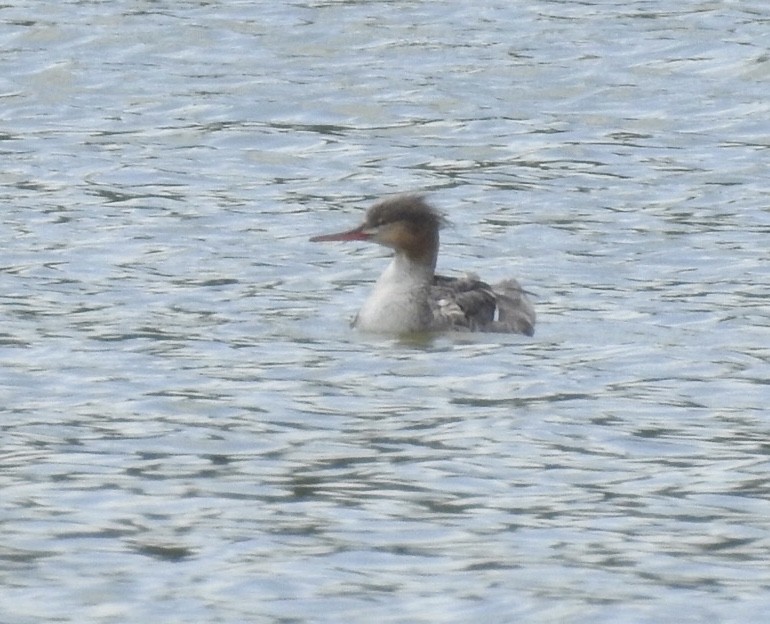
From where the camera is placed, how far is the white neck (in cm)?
1380

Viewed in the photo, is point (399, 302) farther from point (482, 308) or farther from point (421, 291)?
point (482, 308)

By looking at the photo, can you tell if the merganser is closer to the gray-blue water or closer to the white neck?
the white neck

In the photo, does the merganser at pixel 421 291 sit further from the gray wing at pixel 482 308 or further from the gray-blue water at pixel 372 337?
the gray-blue water at pixel 372 337

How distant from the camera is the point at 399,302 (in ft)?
45.8

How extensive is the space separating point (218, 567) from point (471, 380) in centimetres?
375

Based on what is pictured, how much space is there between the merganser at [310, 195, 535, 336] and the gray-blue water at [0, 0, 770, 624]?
192 millimetres

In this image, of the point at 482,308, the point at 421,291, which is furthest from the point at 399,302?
the point at 482,308

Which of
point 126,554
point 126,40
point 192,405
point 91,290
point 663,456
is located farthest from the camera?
point 126,40

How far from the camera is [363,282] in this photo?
51.1 feet

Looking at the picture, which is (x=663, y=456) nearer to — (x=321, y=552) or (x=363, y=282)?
(x=321, y=552)

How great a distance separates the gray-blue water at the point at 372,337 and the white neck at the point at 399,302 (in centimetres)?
19

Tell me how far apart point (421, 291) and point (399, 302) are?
11.6 inches

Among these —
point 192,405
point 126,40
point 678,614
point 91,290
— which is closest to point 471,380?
point 192,405

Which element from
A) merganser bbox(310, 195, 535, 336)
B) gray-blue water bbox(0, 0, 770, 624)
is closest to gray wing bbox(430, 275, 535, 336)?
merganser bbox(310, 195, 535, 336)
